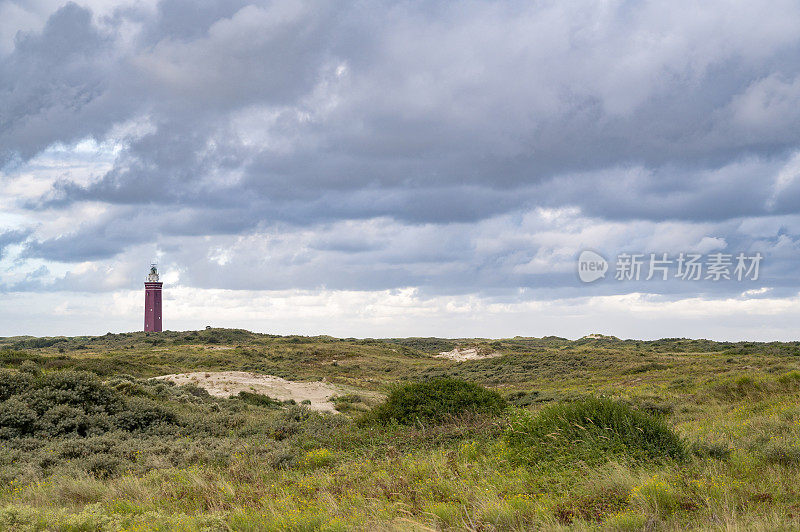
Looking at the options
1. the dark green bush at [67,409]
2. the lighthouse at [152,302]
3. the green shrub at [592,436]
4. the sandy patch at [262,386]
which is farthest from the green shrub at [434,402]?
the lighthouse at [152,302]

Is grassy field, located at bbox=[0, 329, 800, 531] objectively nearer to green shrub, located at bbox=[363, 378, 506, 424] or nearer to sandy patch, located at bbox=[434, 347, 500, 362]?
green shrub, located at bbox=[363, 378, 506, 424]

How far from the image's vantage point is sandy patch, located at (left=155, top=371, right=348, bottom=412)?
2989cm

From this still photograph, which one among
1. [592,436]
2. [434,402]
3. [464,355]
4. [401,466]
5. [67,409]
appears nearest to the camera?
[592,436]

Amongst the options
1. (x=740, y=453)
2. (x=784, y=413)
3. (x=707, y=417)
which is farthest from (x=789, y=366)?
(x=740, y=453)

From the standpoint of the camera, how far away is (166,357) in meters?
54.0

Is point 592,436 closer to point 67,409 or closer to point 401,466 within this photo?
point 401,466

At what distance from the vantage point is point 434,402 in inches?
597

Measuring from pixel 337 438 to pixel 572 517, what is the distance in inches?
319

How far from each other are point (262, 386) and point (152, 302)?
234 feet

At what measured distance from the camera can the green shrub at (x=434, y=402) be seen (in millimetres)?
14844

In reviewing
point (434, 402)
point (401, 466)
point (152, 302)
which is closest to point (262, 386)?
point (434, 402)

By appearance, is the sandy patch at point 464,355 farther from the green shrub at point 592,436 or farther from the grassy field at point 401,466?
the green shrub at point 592,436

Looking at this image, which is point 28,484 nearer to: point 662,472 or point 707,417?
point 662,472

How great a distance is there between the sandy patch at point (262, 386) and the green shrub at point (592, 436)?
17943 mm
